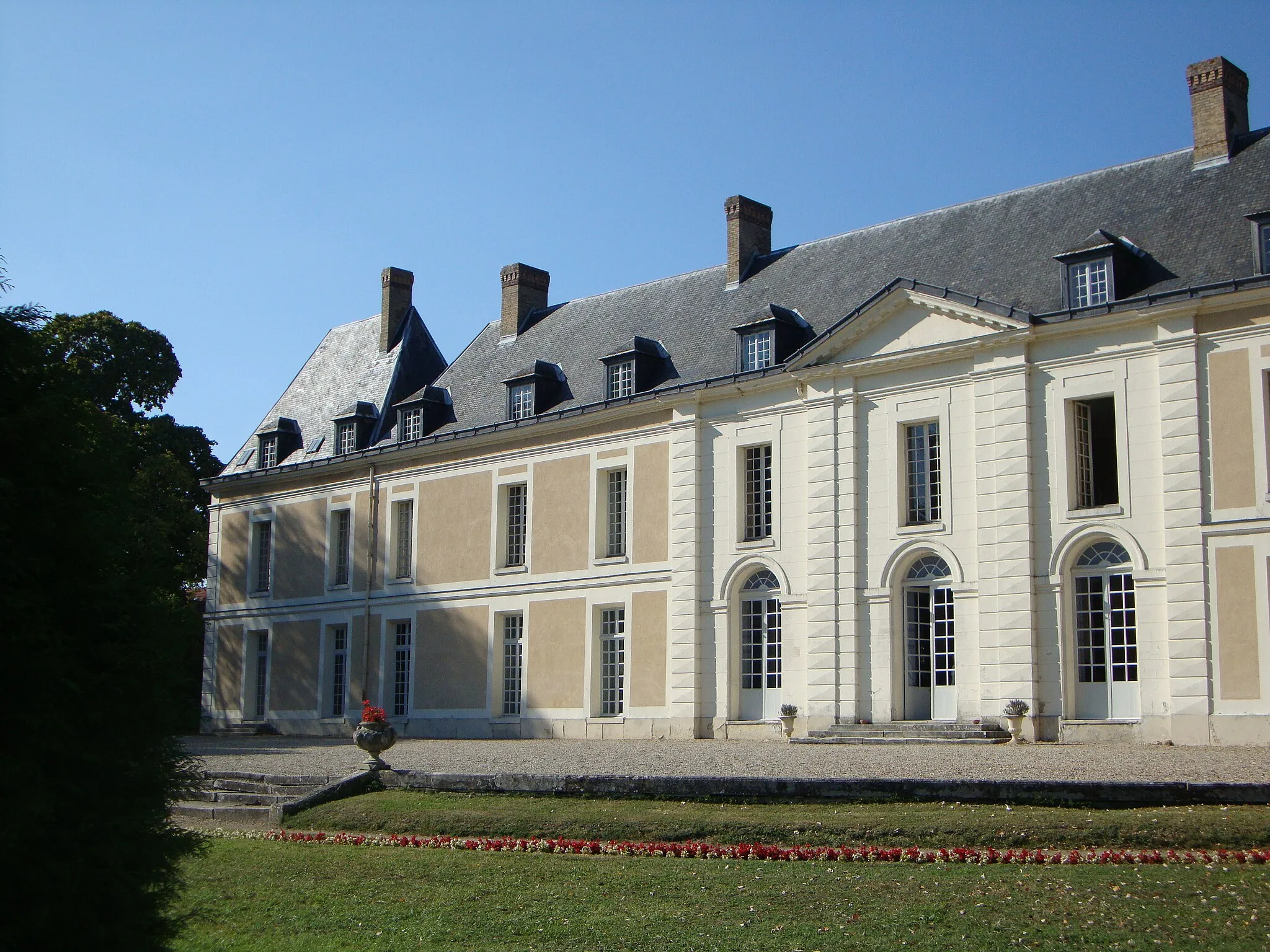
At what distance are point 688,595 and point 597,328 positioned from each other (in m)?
7.65

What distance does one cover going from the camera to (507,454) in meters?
28.4

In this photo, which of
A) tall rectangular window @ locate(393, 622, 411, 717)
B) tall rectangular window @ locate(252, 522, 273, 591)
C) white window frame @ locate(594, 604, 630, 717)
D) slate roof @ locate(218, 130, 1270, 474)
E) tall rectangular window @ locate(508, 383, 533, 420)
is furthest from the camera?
tall rectangular window @ locate(252, 522, 273, 591)

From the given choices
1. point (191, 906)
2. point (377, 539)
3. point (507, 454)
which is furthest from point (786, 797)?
point (377, 539)

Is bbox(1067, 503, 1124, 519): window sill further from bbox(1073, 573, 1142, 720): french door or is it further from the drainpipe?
the drainpipe

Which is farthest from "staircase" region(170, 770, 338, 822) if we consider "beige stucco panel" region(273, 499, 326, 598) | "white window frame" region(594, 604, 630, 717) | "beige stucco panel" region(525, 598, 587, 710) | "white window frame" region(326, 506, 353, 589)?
"beige stucco panel" region(273, 499, 326, 598)

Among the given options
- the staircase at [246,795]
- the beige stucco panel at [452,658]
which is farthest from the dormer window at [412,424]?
the staircase at [246,795]

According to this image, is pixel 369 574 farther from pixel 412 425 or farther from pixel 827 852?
pixel 827 852

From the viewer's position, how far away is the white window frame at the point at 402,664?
29.5 m

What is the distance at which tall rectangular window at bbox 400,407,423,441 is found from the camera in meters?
30.5

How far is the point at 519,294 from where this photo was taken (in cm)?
3206

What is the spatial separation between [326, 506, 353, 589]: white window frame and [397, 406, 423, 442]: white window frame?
2.31m

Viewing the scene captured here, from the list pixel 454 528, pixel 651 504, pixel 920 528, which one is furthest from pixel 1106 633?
pixel 454 528

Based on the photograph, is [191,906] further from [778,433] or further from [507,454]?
[507,454]

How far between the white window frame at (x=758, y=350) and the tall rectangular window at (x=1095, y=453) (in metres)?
5.67
